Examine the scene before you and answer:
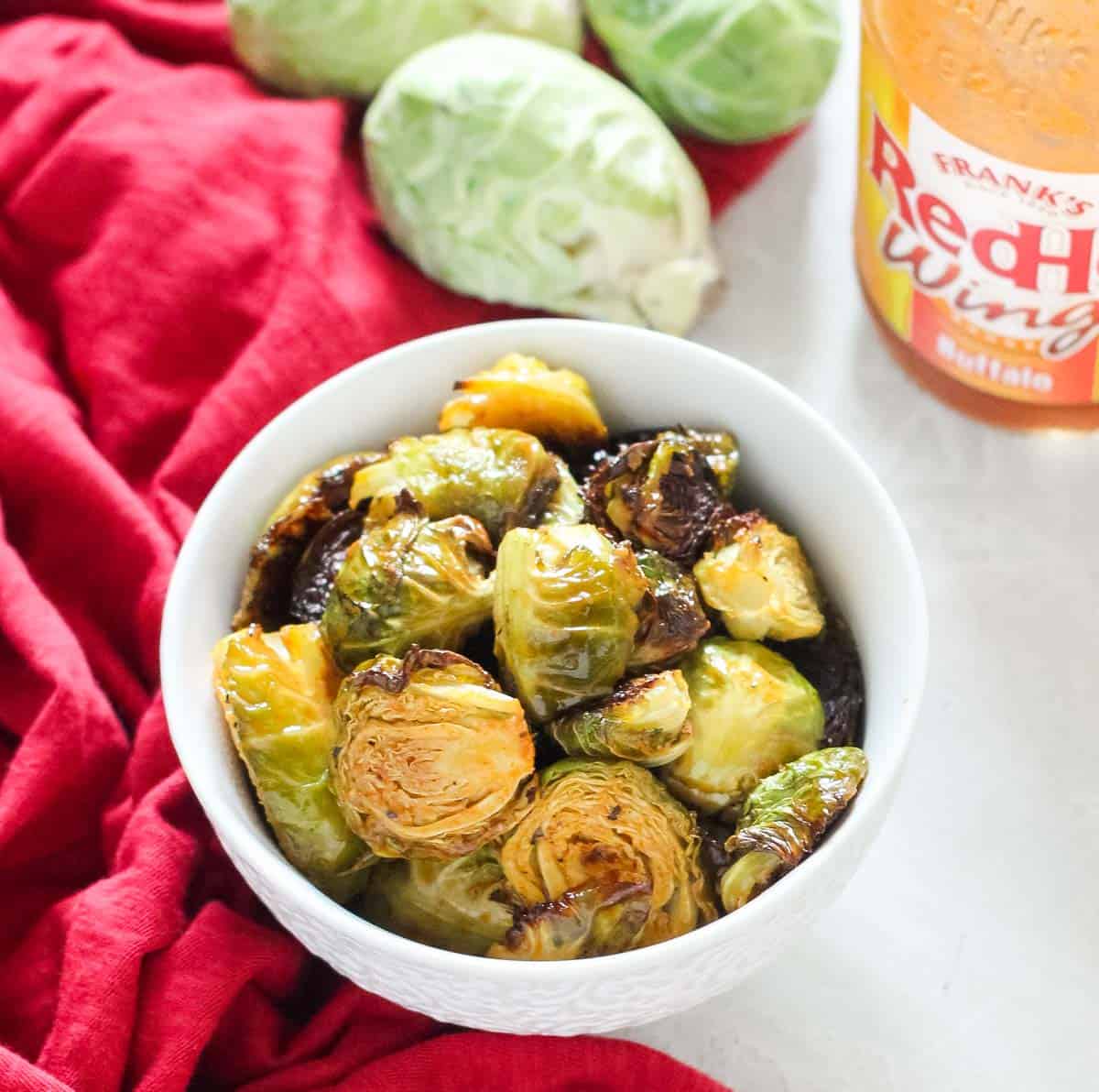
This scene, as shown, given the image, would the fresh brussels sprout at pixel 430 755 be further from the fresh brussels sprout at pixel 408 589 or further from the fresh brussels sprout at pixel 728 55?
the fresh brussels sprout at pixel 728 55

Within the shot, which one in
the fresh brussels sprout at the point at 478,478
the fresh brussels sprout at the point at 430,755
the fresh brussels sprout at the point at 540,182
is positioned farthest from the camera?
the fresh brussels sprout at the point at 540,182

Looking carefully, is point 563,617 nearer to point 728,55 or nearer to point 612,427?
point 612,427

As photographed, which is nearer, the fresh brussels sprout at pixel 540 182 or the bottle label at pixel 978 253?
the bottle label at pixel 978 253

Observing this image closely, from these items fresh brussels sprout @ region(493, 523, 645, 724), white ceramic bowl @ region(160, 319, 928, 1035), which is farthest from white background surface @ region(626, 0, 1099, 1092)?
fresh brussels sprout @ region(493, 523, 645, 724)

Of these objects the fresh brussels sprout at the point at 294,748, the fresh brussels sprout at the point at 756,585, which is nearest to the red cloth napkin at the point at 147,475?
the fresh brussels sprout at the point at 294,748

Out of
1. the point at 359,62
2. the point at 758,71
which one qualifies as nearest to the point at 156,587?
the point at 359,62

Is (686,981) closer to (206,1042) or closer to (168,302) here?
(206,1042)
